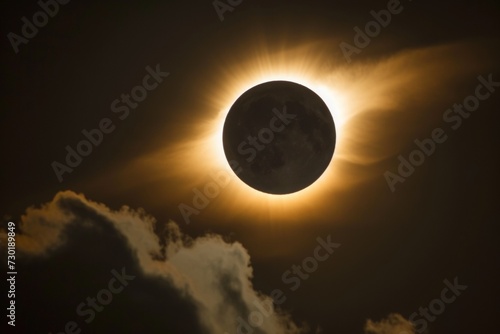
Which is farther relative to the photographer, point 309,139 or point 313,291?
point 313,291

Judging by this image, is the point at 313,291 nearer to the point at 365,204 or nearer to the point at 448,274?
the point at 365,204

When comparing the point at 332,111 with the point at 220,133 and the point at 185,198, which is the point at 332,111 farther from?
the point at 185,198

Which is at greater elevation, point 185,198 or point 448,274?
point 185,198

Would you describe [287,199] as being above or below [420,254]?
above

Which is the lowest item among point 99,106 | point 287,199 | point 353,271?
point 353,271

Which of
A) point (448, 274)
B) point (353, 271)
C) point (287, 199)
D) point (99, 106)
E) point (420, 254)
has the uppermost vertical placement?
point (99, 106)

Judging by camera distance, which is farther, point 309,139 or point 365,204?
point 365,204

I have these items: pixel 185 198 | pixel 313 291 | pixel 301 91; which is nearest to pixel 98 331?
pixel 185 198

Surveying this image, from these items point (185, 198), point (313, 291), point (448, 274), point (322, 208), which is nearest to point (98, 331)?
point (185, 198)

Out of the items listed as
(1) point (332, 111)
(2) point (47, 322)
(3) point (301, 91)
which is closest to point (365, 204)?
(1) point (332, 111)
